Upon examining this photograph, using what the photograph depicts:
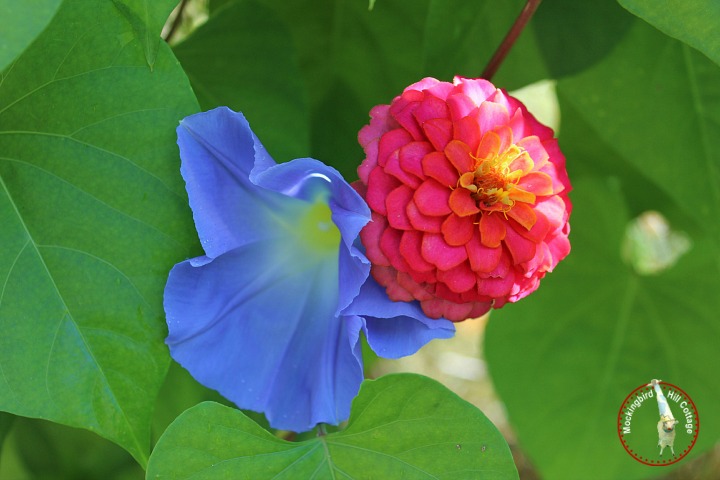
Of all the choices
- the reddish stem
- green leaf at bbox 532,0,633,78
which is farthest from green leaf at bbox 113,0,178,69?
green leaf at bbox 532,0,633,78

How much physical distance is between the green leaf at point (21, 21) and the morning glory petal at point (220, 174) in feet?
0.44

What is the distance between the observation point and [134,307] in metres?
0.51

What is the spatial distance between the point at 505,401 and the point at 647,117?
38 cm

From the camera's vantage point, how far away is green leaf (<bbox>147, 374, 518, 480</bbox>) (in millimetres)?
526

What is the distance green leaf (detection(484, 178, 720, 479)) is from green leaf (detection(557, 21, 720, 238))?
0.27m

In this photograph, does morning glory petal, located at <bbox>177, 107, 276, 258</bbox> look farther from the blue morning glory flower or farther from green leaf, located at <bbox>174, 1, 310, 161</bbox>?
green leaf, located at <bbox>174, 1, 310, 161</bbox>

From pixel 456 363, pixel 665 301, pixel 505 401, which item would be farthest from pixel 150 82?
pixel 456 363

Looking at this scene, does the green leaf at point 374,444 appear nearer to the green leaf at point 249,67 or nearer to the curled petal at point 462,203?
the curled petal at point 462,203

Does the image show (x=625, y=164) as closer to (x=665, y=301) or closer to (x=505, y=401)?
(x=665, y=301)

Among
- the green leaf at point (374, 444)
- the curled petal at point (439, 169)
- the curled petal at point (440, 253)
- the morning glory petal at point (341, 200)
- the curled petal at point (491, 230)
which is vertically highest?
the curled petal at point (439, 169)

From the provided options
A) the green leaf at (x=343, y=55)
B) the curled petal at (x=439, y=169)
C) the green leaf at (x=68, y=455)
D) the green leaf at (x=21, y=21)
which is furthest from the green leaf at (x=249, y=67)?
the green leaf at (x=68, y=455)

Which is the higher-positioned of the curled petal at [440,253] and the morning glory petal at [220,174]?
the curled petal at [440,253]

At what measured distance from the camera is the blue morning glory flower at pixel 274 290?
50cm

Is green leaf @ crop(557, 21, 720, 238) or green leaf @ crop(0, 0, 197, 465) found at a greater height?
green leaf @ crop(557, 21, 720, 238)
